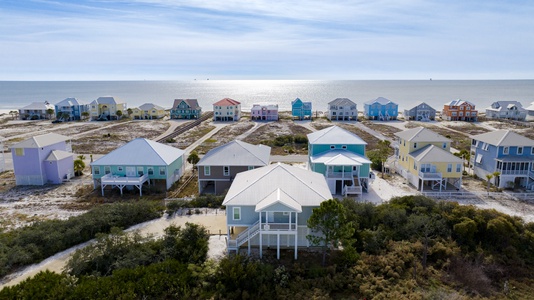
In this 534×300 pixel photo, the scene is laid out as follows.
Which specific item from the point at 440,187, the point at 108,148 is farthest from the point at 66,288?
the point at 108,148

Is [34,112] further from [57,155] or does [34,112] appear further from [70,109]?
[57,155]

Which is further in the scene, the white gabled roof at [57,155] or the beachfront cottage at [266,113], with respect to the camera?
the beachfront cottage at [266,113]

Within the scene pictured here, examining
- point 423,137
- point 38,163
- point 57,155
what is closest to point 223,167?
point 57,155

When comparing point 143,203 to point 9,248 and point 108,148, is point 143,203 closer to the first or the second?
point 9,248

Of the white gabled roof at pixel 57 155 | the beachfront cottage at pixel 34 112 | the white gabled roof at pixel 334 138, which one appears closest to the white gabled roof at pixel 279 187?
the white gabled roof at pixel 334 138

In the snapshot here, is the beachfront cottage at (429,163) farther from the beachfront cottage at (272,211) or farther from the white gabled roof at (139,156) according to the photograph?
the white gabled roof at (139,156)

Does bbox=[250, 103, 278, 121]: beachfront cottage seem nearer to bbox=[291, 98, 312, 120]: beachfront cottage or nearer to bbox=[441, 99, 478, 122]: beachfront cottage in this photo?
bbox=[291, 98, 312, 120]: beachfront cottage

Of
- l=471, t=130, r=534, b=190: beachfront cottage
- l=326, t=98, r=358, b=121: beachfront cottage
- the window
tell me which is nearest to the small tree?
the window
